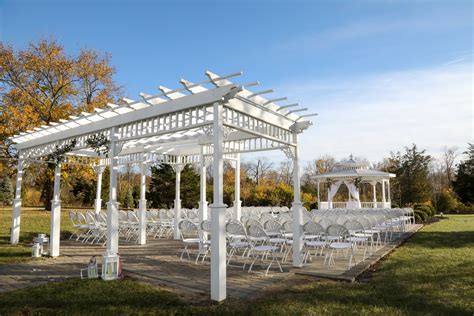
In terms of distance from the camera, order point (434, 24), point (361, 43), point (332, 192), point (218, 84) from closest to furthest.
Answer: point (218, 84) → point (434, 24) → point (361, 43) → point (332, 192)

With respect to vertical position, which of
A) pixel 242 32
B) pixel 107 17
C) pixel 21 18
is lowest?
pixel 242 32

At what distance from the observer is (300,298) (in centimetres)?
478

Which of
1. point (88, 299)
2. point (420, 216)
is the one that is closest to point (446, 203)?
point (420, 216)

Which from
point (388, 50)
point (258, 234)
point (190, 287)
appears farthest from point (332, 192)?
point (190, 287)

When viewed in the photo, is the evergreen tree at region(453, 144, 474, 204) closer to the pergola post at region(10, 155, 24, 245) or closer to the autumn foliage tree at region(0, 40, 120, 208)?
the pergola post at region(10, 155, 24, 245)

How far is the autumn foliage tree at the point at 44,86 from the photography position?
1676 cm

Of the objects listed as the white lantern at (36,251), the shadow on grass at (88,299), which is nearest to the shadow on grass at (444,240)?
the shadow on grass at (88,299)

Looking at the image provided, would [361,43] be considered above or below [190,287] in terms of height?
above

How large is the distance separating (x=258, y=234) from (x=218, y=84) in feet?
10.2

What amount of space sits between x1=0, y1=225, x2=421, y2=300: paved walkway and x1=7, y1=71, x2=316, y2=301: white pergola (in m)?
0.50

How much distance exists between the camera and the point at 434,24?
7676 millimetres

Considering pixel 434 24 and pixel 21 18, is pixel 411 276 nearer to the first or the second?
pixel 434 24

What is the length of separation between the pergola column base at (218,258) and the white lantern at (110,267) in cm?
207

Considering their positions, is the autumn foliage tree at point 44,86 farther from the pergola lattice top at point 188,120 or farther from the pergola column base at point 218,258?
the pergola column base at point 218,258
